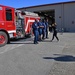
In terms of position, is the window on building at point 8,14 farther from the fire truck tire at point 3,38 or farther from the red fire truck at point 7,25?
the fire truck tire at point 3,38

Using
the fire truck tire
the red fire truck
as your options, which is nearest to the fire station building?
the red fire truck

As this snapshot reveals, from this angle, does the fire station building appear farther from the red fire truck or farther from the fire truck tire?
the fire truck tire

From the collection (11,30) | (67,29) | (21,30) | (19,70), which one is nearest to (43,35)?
(21,30)

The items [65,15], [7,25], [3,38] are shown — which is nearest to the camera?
[3,38]

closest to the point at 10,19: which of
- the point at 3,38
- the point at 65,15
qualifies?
the point at 3,38

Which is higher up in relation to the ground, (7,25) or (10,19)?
(10,19)

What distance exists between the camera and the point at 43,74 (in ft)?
24.2

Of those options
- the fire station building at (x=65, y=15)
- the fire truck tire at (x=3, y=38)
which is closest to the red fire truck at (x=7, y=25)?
the fire truck tire at (x=3, y=38)

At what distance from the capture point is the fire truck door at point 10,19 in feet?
49.9

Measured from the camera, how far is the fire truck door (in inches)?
599

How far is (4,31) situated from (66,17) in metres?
20.6

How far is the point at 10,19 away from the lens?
1553 centimetres

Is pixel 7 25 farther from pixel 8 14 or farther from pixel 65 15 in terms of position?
pixel 65 15

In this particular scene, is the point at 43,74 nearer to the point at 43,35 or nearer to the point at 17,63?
the point at 17,63
